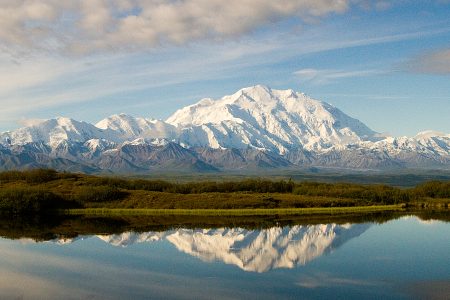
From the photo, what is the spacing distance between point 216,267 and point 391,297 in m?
20.4

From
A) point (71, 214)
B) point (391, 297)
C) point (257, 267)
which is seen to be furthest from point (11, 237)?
point (391, 297)

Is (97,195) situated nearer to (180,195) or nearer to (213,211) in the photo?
(180,195)

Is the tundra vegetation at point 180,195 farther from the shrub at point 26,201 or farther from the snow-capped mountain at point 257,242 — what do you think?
the snow-capped mountain at point 257,242

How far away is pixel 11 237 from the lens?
302 feet

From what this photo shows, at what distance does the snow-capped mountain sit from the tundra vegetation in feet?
130

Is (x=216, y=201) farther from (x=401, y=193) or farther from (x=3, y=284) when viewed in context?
(x=3, y=284)

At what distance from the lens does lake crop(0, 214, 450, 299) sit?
53.0 m

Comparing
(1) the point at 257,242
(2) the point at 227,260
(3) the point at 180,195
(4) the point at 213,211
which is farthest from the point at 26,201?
(2) the point at 227,260

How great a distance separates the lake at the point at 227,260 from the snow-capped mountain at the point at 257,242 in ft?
0.43

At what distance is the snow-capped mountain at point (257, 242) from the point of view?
69.2 meters

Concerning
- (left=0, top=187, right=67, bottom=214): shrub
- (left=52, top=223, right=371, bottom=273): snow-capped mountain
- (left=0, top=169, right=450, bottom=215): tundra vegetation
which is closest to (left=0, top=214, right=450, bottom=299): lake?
(left=52, top=223, right=371, bottom=273): snow-capped mountain

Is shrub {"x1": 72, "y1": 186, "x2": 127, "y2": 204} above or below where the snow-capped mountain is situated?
above

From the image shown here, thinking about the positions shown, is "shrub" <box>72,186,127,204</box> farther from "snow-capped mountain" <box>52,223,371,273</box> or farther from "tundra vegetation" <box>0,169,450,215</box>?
"snow-capped mountain" <box>52,223,371,273</box>

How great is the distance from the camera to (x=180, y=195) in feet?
482
